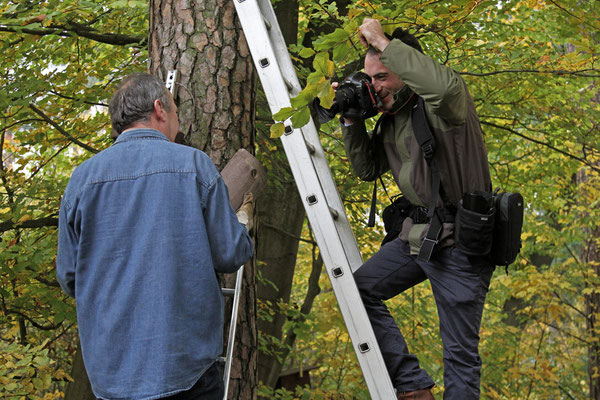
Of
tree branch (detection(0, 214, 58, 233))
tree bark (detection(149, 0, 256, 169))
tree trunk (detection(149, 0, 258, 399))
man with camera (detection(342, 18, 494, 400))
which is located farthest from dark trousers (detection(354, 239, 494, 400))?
tree branch (detection(0, 214, 58, 233))

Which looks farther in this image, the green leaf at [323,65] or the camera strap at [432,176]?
the camera strap at [432,176]

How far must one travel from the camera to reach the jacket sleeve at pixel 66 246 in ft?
6.61

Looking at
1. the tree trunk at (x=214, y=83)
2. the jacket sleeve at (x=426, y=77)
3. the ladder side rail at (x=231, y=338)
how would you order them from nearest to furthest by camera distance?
the ladder side rail at (x=231, y=338)
the jacket sleeve at (x=426, y=77)
the tree trunk at (x=214, y=83)

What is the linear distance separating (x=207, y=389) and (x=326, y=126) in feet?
15.5

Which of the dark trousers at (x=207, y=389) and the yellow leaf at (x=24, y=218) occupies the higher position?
the yellow leaf at (x=24, y=218)

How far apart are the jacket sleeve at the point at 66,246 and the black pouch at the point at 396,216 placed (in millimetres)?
1584

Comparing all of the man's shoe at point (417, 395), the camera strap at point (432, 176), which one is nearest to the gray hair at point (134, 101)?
the camera strap at point (432, 176)

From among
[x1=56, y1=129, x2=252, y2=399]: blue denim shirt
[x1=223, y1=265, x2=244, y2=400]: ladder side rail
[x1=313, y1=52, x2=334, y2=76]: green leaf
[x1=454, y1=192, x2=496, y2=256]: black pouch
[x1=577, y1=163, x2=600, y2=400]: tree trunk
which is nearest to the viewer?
[x1=56, y1=129, x2=252, y2=399]: blue denim shirt

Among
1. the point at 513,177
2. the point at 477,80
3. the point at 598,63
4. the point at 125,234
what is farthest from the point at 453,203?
the point at 513,177

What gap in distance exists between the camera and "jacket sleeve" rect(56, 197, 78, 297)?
202cm

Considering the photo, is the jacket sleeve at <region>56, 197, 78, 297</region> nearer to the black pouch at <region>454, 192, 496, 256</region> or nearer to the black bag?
the black pouch at <region>454, 192, 496, 256</region>

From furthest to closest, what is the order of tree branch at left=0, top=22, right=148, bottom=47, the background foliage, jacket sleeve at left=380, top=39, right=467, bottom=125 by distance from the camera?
tree branch at left=0, top=22, right=148, bottom=47 → the background foliage → jacket sleeve at left=380, top=39, right=467, bottom=125

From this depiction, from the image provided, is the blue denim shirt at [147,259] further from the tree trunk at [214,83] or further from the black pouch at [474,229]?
the black pouch at [474,229]

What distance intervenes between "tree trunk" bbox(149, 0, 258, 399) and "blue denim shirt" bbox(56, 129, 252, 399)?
3.03 ft
